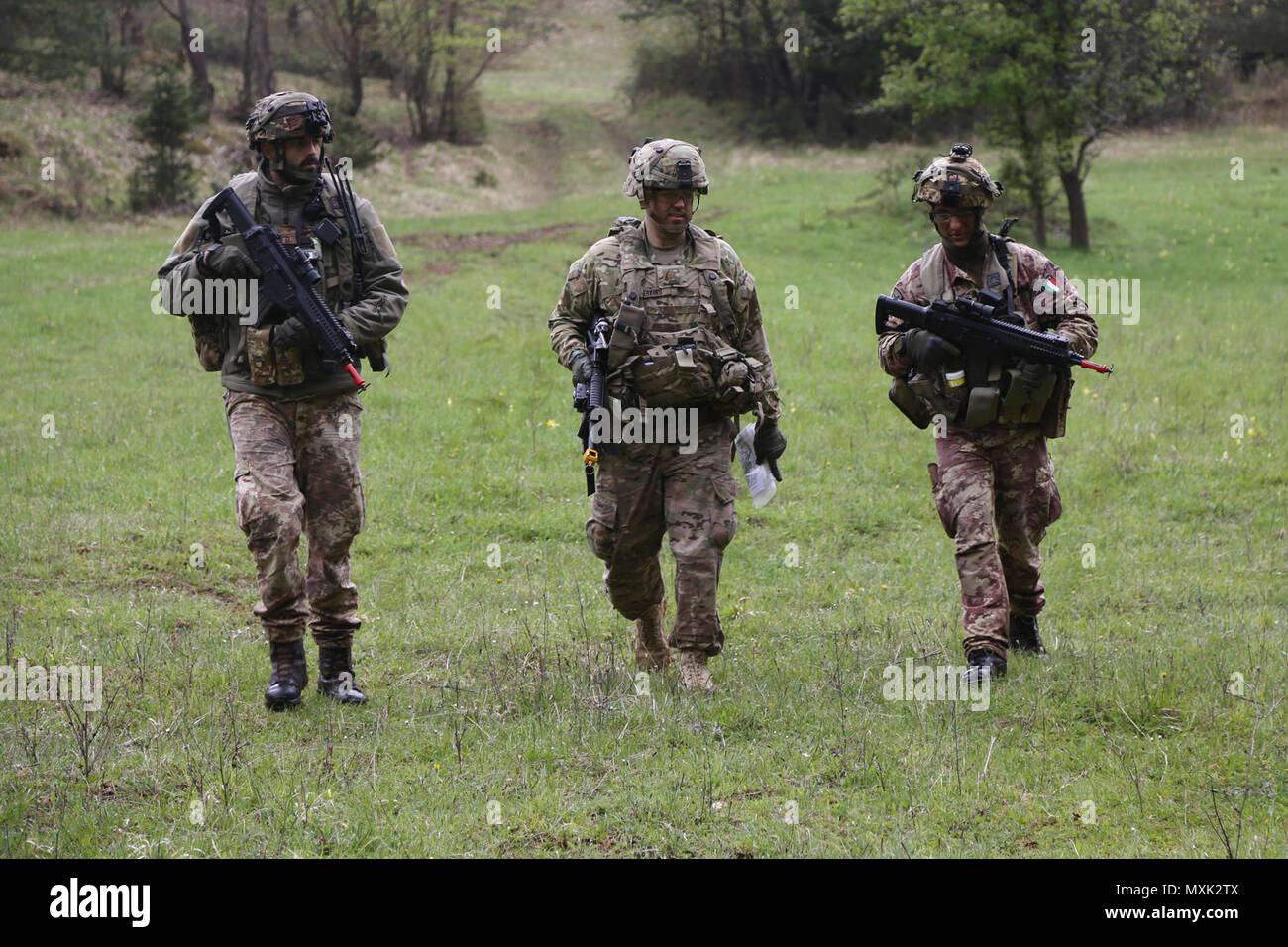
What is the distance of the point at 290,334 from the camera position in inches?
225

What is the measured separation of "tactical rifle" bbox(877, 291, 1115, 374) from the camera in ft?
20.2

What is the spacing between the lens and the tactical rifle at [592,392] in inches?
229

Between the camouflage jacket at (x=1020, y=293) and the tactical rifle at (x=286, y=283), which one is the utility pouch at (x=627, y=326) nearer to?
the tactical rifle at (x=286, y=283)

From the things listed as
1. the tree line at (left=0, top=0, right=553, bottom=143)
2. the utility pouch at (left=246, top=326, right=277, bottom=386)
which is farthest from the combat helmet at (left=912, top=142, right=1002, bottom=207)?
the tree line at (left=0, top=0, right=553, bottom=143)

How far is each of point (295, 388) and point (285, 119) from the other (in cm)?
119

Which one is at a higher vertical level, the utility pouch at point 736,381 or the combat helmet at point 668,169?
the combat helmet at point 668,169

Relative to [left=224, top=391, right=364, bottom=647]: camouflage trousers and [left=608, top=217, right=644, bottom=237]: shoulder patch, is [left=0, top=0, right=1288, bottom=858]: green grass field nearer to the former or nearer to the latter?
[left=224, top=391, right=364, bottom=647]: camouflage trousers

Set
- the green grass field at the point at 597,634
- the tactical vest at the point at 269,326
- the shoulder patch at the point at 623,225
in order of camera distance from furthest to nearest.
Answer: the shoulder patch at the point at 623,225
the tactical vest at the point at 269,326
the green grass field at the point at 597,634

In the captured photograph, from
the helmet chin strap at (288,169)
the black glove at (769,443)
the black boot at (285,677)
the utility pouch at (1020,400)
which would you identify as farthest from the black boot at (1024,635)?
the helmet chin strap at (288,169)

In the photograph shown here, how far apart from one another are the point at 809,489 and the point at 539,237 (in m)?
15.4

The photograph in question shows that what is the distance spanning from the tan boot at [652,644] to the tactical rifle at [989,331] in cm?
191
